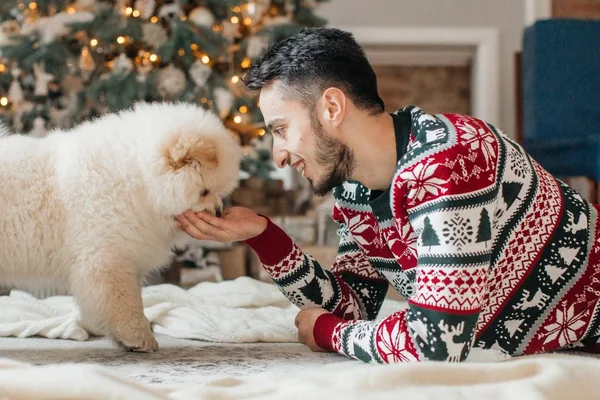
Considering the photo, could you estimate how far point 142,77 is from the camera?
136 inches

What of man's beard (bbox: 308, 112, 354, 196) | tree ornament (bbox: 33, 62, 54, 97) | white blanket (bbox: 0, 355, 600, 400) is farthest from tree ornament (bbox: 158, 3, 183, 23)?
white blanket (bbox: 0, 355, 600, 400)

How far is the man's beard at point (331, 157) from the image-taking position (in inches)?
57.2

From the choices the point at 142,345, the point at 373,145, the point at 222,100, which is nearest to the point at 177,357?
the point at 142,345

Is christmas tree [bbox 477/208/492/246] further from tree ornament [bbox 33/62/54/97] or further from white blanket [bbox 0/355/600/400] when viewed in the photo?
tree ornament [bbox 33/62/54/97]

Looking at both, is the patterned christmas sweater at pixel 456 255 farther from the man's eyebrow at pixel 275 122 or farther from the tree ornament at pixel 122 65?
the tree ornament at pixel 122 65

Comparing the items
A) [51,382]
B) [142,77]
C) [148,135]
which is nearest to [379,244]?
[148,135]

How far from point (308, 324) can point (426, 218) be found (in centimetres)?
50

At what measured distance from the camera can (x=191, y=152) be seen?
1652mm

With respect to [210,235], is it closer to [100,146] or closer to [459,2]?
[100,146]

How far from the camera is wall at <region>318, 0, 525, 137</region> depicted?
4.81m

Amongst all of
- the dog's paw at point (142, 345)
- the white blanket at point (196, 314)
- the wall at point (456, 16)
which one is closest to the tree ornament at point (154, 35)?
the white blanket at point (196, 314)

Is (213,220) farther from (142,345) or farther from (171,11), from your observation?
(171,11)

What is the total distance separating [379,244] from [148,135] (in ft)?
1.85

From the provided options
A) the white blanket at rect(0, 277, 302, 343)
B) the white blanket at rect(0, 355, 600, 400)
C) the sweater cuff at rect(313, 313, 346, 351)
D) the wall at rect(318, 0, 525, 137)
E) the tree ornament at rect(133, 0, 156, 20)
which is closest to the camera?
the white blanket at rect(0, 355, 600, 400)
